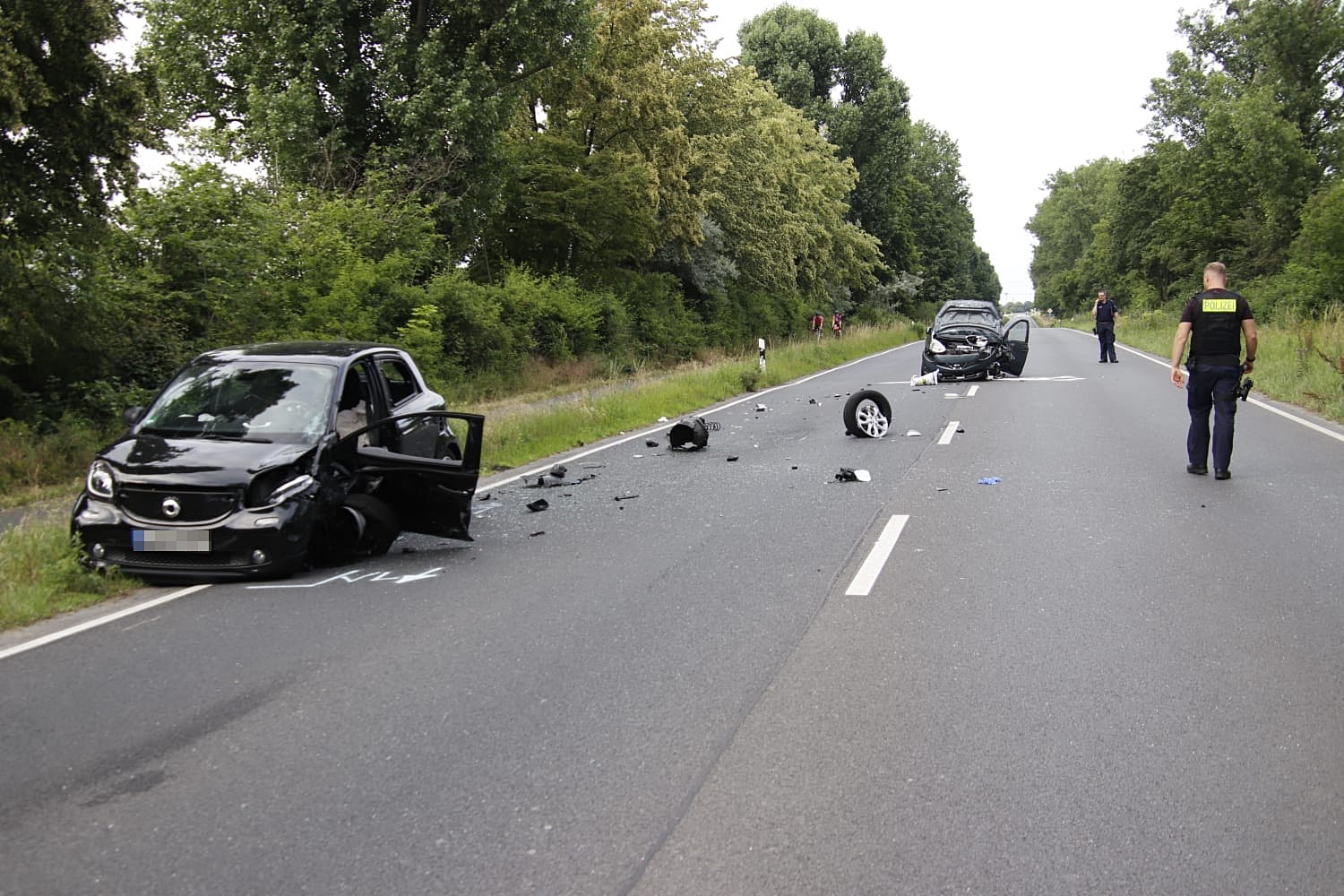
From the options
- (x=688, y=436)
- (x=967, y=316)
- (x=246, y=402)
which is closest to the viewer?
(x=246, y=402)

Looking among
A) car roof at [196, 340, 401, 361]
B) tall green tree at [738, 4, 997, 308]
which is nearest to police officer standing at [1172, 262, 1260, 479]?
car roof at [196, 340, 401, 361]

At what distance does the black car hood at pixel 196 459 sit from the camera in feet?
23.5

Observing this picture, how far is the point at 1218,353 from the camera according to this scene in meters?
10.3

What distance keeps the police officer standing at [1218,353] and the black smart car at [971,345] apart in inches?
545

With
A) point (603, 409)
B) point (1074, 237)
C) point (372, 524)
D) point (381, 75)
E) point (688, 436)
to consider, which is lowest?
point (603, 409)

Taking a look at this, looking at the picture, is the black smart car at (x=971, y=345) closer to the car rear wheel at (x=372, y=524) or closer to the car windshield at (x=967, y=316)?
the car windshield at (x=967, y=316)

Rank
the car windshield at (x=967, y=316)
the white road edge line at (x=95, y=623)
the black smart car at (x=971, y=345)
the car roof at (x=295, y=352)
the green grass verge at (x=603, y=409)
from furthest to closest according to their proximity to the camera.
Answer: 1. the car windshield at (x=967, y=316)
2. the black smart car at (x=971, y=345)
3. the green grass verge at (x=603, y=409)
4. the car roof at (x=295, y=352)
5. the white road edge line at (x=95, y=623)

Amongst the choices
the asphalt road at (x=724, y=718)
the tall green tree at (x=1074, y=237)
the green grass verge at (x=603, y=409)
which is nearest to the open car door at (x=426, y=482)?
the asphalt road at (x=724, y=718)

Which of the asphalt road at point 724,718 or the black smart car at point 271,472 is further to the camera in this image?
the black smart car at point 271,472

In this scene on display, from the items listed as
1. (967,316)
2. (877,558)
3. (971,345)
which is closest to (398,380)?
(877,558)

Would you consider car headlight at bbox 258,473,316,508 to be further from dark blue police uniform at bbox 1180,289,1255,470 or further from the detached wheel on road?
the detached wheel on road

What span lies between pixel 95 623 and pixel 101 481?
1.34 m

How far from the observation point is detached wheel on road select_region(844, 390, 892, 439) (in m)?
14.9

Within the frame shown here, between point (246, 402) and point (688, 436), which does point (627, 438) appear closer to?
point (688, 436)
